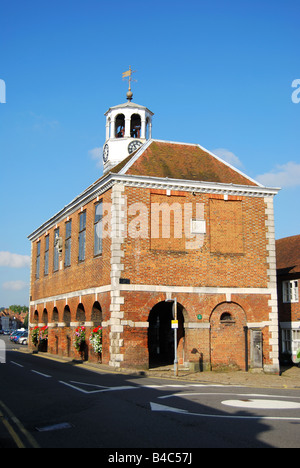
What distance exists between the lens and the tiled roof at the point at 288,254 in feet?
109

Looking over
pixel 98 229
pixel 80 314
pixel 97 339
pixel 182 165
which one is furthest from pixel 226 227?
pixel 80 314

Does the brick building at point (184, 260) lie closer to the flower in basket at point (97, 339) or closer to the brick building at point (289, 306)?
the flower in basket at point (97, 339)

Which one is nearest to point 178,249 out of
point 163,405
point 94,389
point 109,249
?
point 109,249

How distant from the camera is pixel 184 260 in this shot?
26.1 meters

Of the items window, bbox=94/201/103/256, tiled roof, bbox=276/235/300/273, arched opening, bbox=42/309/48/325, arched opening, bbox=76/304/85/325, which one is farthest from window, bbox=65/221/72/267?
tiled roof, bbox=276/235/300/273

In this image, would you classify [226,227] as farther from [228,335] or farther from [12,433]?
[12,433]

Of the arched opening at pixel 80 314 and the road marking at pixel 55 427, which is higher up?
the arched opening at pixel 80 314

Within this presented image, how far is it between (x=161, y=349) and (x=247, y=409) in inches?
764

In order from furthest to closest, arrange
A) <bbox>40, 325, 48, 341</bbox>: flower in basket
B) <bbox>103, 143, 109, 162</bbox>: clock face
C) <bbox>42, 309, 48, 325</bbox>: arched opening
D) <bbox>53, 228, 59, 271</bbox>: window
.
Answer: <bbox>42, 309, 48, 325</bbox>: arched opening < <bbox>40, 325, 48, 341</bbox>: flower in basket < <bbox>53, 228, 59, 271</bbox>: window < <bbox>103, 143, 109, 162</bbox>: clock face

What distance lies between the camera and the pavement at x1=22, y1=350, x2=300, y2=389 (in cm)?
2052

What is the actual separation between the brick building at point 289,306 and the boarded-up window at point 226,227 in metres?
6.69

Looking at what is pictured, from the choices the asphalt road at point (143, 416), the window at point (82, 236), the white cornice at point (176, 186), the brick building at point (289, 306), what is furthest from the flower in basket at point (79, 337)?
the brick building at point (289, 306)

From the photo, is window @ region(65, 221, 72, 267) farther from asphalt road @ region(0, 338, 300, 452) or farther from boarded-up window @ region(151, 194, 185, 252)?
asphalt road @ region(0, 338, 300, 452)

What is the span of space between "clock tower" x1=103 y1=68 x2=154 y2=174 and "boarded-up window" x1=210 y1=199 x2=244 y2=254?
8.68m
